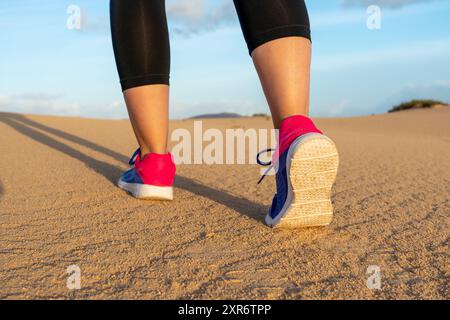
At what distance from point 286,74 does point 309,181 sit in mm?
300

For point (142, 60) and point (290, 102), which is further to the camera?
point (142, 60)

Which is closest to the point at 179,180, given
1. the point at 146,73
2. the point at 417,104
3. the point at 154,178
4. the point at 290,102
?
the point at 154,178

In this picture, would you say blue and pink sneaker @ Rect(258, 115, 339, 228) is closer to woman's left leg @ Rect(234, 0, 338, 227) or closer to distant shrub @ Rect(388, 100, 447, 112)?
woman's left leg @ Rect(234, 0, 338, 227)

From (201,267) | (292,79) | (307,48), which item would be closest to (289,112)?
(292,79)

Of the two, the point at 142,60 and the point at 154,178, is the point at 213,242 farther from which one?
the point at 142,60

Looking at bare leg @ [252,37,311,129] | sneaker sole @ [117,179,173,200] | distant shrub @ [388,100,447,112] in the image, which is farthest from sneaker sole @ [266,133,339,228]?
distant shrub @ [388,100,447,112]

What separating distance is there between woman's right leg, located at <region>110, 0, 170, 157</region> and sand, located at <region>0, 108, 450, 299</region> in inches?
12.4

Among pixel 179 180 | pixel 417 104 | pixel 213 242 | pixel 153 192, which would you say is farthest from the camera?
pixel 417 104

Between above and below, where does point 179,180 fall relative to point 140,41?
below

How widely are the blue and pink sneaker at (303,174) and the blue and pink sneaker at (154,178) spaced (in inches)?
19.2

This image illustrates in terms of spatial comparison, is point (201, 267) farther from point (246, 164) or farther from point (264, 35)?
point (246, 164)

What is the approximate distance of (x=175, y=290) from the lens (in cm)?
82

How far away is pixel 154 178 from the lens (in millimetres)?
1567
